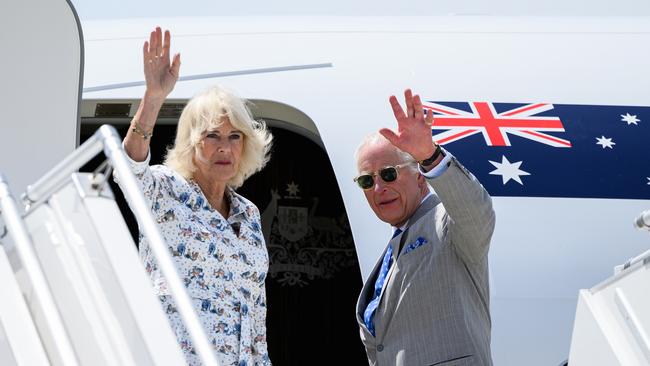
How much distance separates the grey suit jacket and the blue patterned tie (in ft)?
0.10

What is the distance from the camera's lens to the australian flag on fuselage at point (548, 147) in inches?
211

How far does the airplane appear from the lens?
524cm

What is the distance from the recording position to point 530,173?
5371 millimetres

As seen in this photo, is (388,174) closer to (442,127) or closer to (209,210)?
(209,210)

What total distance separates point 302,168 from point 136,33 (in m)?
1.18

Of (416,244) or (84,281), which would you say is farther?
(416,244)

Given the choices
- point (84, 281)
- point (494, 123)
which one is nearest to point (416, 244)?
point (494, 123)

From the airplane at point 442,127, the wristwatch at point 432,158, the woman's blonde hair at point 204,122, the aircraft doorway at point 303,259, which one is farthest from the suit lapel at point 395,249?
the aircraft doorway at point 303,259

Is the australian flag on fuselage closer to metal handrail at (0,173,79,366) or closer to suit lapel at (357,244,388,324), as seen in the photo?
suit lapel at (357,244,388,324)

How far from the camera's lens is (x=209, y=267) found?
12.5ft

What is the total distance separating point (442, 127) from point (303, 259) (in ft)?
3.83

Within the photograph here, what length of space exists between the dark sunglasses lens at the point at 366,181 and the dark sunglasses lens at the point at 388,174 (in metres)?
0.04

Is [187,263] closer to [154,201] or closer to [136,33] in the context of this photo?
[154,201]

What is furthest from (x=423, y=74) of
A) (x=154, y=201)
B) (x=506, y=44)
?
(x=154, y=201)
